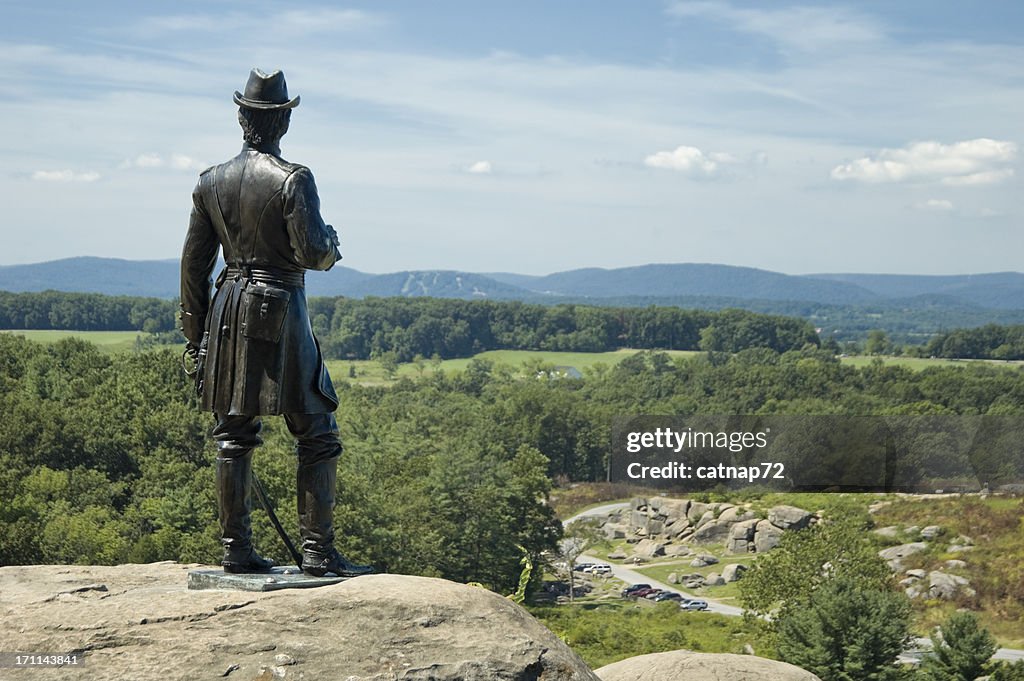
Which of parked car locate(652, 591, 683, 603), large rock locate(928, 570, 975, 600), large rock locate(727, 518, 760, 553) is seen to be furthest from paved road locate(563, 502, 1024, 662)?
large rock locate(928, 570, 975, 600)

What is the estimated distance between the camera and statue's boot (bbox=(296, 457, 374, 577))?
7812mm

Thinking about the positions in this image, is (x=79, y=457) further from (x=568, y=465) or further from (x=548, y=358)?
(x=548, y=358)

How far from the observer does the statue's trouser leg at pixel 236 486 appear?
7.77 meters

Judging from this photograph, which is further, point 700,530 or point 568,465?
point 568,465

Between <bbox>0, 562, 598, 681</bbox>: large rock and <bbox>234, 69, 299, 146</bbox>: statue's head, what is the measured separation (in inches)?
118

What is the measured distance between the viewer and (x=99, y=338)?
405 feet

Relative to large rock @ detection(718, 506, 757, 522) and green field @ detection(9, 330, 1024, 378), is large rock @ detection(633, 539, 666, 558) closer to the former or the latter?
large rock @ detection(718, 506, 757, 522)

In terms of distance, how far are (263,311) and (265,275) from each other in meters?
0.24

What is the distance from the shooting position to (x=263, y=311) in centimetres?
754

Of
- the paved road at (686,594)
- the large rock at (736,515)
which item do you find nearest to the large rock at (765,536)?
the large rock at (736,515)

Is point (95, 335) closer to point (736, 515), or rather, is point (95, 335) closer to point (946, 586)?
point (736, 515)

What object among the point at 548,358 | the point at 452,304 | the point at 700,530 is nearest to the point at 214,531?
the point at 700,530

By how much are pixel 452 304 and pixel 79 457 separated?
121004 millimetres

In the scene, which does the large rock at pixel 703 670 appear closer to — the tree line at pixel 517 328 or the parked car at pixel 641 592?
the parked car at pixel 641 592
